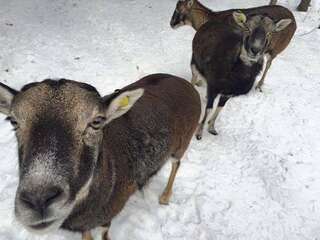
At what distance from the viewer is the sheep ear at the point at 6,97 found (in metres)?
2.88

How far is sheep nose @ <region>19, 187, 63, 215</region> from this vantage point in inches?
91.0

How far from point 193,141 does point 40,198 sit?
4961 millimetres

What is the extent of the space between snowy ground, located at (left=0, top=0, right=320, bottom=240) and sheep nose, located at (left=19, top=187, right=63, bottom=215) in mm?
2523

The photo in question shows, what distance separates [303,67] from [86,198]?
896 centimetres

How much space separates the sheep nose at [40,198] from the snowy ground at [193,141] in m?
2.52

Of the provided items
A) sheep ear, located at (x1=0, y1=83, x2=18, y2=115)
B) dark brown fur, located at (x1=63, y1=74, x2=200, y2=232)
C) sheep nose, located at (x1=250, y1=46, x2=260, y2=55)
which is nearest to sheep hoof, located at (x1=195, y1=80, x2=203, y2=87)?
sheep nose, located at (x1=250, y1=46, x2=260, y2=55)

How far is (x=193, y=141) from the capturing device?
704 cm

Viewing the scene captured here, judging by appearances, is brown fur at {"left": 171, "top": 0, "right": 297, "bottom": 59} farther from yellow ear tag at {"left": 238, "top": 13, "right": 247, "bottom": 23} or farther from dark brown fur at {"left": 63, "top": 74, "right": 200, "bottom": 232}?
dark brown fur at {"left": 63, "top": 74, "right": 200, "bottom": 232}

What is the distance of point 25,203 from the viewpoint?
7.75 feet

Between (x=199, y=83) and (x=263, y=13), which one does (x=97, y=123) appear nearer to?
(x=199, y=83)

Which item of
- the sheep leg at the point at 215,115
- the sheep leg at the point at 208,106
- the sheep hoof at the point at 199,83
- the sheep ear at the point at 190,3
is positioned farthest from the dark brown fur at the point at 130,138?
the sheep ear at the point at 190,3

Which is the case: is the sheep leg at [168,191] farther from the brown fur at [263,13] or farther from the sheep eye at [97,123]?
the brown fur at [263,13]

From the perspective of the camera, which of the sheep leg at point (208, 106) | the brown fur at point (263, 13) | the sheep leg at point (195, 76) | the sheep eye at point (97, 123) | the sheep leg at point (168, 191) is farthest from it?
the brown fur at point (263, 13)

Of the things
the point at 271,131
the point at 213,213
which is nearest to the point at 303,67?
the point at 271,131
